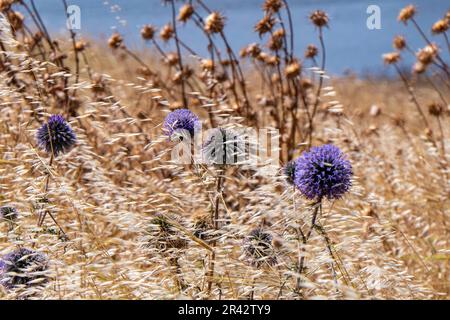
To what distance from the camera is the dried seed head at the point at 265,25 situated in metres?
2.73

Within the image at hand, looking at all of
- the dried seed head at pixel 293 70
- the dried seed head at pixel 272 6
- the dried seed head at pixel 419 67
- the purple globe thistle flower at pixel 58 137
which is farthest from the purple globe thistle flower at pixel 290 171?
the dried seed head at pixel 419 67

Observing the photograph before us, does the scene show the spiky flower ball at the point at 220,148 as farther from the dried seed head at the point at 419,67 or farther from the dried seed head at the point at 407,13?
the dried seed head at the point at 419,67

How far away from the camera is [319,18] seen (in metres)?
2.78

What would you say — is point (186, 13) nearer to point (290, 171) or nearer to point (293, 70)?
point (293, 70)

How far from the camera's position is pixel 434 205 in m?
2.66

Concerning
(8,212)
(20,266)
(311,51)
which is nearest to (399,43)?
(311,51)

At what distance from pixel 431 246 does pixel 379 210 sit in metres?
0.30

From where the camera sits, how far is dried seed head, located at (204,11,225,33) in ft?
9.00

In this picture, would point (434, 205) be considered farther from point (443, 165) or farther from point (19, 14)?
point (19, 14)

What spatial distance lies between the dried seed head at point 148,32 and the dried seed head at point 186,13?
245 mm

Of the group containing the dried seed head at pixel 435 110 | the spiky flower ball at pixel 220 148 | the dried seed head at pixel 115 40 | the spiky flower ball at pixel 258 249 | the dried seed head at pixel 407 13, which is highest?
the dried seed head at pixel 407 13

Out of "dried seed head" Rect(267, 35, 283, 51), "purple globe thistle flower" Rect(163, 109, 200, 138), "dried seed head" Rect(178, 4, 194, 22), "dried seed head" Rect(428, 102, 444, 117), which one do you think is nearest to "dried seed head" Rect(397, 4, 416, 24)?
"dried seed head" Rect(428, 102, 444, 117)

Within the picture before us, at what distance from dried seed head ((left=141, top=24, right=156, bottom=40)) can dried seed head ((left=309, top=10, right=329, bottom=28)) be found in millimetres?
823

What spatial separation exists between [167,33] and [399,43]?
1.26 metres
